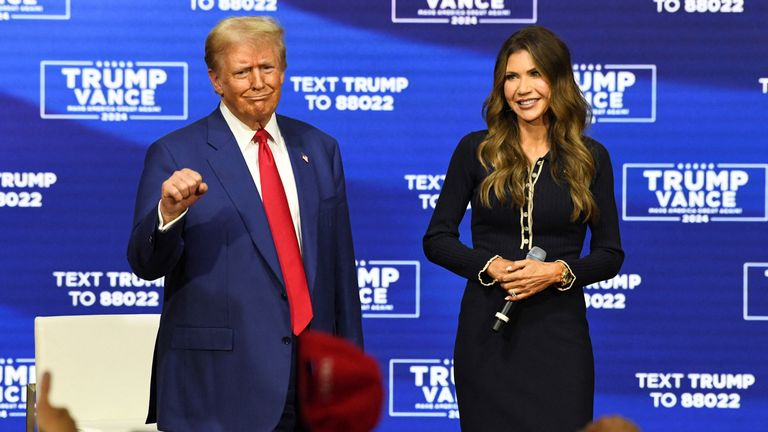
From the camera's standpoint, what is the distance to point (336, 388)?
1.22 meters

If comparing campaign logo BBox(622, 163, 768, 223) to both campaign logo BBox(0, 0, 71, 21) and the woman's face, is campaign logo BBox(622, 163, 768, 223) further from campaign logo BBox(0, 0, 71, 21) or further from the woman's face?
campaign logo BBox(0, 0, 71, 21)


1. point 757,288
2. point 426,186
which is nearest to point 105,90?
point 426,186

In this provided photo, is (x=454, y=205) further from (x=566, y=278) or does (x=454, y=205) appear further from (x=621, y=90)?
(x=621, y=90)

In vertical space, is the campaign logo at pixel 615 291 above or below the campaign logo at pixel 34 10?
below

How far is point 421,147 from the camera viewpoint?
554 cm

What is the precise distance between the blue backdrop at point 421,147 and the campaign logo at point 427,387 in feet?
0.04

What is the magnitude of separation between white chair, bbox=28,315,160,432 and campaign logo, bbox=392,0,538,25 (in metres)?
1.94

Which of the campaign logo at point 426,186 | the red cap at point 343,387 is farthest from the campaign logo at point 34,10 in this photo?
the red cap at point 343,387

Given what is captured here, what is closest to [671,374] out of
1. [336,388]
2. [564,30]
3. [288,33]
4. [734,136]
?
[734,136]

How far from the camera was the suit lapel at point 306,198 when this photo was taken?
3090mm

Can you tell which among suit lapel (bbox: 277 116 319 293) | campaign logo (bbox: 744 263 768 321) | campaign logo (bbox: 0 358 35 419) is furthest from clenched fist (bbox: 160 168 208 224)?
campaign logo (bbox: 744 263 768 321)

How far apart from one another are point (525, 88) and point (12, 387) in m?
3.14

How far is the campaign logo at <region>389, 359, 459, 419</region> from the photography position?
18.3 ft

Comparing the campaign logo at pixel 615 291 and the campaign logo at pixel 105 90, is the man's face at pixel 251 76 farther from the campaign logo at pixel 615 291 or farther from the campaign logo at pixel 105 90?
the campaign logo at pixel 615 291
